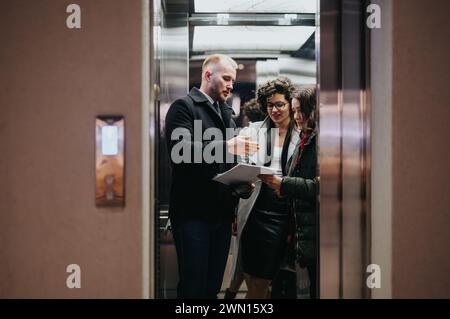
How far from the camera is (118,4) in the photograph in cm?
217

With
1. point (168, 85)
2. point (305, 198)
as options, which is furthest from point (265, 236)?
point (168, 85)

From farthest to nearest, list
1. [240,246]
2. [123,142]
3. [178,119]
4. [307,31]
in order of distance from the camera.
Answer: [307,31] → [240,246] → [178,119] → [123,142]

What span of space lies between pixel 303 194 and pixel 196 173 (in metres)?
0.78

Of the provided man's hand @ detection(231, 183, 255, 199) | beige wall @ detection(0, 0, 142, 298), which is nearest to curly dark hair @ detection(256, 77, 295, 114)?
man's hand @ detection(231, 183, 255, 199)

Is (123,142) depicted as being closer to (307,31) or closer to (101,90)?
(101,90)

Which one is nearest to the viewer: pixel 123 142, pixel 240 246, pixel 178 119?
pixel 123 142

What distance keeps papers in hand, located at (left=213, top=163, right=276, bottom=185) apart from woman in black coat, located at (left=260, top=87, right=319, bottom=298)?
0.14 metres

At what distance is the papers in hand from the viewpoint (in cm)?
281
